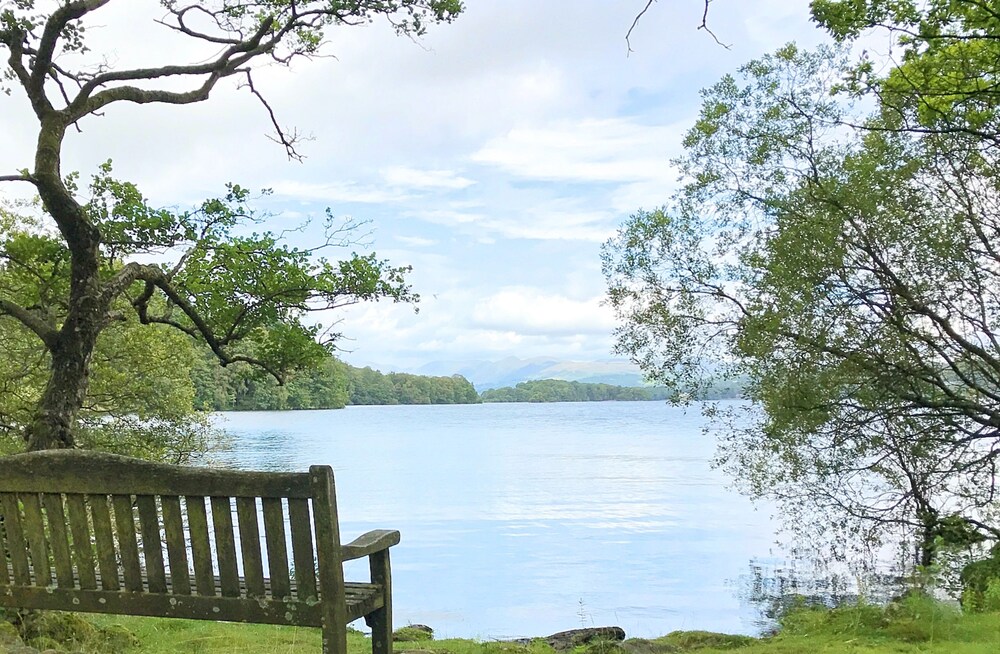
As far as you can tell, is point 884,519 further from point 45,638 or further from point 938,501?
point 45,638

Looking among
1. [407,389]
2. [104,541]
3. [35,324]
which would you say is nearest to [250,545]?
[104,541]

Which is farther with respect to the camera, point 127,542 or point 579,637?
point 579,637

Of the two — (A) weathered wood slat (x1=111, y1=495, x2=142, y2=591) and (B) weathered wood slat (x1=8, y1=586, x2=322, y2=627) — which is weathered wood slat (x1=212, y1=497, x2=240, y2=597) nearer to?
(B) weathered wood slat (x1=8, y1=586, x2=322, y2=627)

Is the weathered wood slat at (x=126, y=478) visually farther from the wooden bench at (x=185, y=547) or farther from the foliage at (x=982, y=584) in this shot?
the foliage at (x=982, y=584)

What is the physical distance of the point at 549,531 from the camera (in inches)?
923

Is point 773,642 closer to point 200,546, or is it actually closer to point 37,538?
point 200,546

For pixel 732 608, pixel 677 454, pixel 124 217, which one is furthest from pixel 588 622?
pixel 677 454

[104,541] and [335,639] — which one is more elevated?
[104,541]

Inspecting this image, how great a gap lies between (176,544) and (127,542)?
235 mm

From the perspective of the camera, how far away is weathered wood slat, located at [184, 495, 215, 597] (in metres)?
3.60

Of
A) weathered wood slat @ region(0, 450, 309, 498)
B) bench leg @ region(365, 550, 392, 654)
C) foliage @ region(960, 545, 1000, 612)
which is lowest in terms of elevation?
foliage @ region(960, 545, 1000, 612)

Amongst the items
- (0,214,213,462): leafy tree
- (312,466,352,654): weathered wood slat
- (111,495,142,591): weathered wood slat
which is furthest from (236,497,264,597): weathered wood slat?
(0,214,213,462): leafy tree

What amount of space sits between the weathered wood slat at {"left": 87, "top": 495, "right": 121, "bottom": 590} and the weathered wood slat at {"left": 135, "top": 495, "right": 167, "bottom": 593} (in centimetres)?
17

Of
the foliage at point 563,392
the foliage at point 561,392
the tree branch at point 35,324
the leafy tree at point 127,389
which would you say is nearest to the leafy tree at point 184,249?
the tree branch at point 35,324
